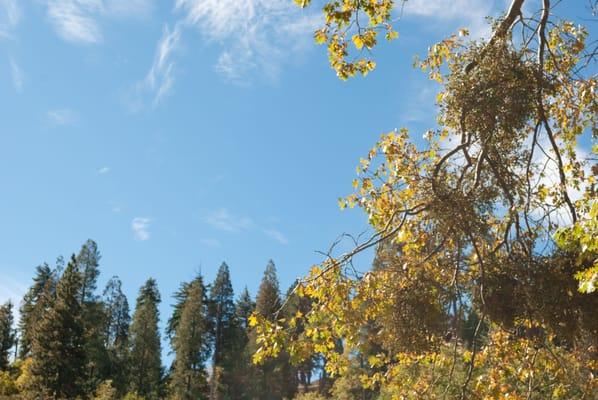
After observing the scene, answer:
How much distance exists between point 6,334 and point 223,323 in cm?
1715

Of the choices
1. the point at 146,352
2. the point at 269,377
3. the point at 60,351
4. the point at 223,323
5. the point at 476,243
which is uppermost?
the point at 223,323

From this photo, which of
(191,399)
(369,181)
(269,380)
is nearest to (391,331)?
(369,181)

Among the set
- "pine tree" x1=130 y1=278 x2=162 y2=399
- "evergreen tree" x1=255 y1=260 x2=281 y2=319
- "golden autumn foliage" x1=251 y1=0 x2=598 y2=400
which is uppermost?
"evergreen tree" x1=255 y1=260 x2=281 y2=319

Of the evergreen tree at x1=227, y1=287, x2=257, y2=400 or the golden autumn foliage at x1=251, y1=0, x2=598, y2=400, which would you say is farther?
the evergreen tree at x1=227, y1=287, x2=257, y2=400

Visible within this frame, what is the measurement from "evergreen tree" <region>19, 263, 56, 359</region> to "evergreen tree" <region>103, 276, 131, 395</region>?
5222 millimetres

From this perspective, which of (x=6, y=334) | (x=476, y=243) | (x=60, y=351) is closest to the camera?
(x=476, y=243)

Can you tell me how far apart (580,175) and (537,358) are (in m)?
2.16

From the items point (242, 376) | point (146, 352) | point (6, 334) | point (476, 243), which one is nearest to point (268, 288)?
point (242, 376)

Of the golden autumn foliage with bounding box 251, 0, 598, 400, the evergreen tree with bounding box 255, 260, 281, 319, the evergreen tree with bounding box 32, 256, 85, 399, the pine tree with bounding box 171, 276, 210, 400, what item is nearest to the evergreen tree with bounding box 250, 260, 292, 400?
the evergreen tree with bounding box 255, 260, 281, 319

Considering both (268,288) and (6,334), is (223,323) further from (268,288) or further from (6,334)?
(6,334)

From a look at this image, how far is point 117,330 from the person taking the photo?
61.7m

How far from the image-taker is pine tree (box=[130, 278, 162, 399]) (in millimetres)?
53394

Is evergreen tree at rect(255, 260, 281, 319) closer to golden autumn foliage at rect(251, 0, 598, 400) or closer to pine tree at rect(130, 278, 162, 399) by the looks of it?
pine tree at rect(130, 278, 162, 399)

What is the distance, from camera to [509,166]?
6.64 meters
